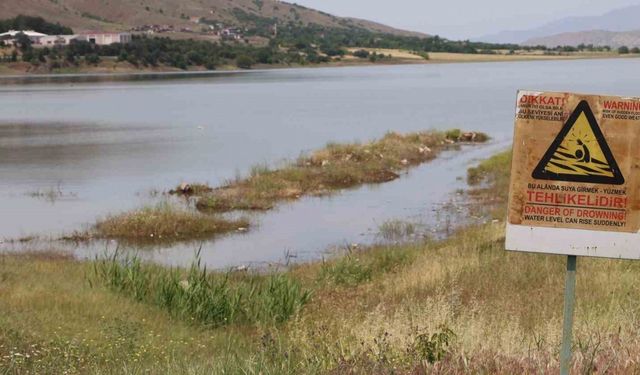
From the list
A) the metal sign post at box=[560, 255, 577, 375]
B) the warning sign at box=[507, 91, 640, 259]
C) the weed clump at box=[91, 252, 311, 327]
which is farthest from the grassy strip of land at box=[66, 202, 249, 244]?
the warning sign at box=[507, 91, 640, 259]

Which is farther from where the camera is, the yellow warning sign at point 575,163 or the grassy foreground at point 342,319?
the grassy foreground at point 342,319

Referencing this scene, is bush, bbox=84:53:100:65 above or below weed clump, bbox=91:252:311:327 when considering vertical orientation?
above

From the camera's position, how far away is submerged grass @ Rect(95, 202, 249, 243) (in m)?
21.9

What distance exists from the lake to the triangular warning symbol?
14.4m

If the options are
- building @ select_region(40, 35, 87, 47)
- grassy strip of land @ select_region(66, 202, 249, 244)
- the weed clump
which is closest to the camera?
the weed clump

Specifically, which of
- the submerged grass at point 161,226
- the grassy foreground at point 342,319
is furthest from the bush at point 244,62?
the grassy foreground at point 342,319

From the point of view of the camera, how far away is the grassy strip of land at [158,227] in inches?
859

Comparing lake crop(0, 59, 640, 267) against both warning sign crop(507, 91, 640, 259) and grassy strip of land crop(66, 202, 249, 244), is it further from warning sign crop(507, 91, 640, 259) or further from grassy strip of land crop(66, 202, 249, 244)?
warning sign crop(507, 91, 640, 259)

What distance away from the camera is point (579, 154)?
489 centimetres

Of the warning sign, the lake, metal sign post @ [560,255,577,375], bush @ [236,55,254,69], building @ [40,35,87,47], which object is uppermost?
building @ [40,35,87,47]

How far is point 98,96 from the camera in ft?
299

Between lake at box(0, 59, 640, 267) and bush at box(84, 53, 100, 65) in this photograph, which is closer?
lake at box(0, 59, 640, 267)

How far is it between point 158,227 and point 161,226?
3.2 inches

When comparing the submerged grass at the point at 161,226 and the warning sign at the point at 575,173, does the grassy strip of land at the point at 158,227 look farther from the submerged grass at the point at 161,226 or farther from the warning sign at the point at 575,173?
the warning sign at the point at 575,173
